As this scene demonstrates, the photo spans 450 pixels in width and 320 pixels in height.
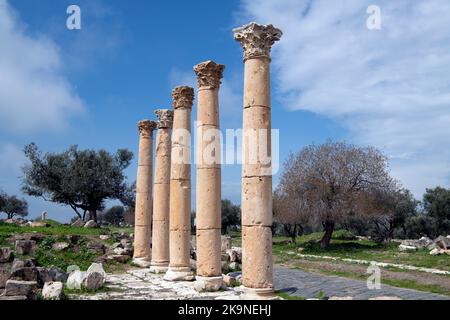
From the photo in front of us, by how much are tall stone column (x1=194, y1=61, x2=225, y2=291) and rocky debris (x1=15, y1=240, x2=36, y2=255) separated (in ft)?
29.8

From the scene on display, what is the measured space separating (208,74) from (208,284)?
6.04 meters

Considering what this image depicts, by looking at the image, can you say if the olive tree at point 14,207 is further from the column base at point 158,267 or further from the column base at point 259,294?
the column base at point 259,294

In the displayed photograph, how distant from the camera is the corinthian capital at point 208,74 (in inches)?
515

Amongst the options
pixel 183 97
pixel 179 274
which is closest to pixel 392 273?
pixel 179 274

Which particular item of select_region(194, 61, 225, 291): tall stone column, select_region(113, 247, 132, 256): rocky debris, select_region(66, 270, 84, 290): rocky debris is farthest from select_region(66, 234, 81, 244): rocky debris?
select_region(194, 61, 225, 291): tall stone column

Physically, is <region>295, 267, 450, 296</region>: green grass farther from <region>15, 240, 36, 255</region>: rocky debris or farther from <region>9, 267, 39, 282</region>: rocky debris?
<region>15, 240, 36, 255</region>: rocky debris

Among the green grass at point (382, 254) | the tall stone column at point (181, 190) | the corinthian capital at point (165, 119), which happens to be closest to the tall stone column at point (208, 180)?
the tall stone column at point (181, 190)

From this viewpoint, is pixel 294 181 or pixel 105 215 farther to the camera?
pixel 105 215

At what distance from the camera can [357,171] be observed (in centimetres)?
2983

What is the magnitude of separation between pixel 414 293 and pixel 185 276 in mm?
6890

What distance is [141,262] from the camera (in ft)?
60.1

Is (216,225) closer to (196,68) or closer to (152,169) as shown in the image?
(196,68)

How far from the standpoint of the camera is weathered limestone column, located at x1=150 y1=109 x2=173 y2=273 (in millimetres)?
16984
